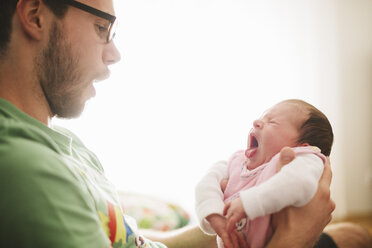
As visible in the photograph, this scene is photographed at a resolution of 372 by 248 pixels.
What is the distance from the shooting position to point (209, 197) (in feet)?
3.39

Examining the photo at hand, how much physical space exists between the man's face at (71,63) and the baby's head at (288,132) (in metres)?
0.61

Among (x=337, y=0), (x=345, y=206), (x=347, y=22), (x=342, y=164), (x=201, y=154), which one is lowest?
(x=345, y=206)

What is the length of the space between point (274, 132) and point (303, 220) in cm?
31

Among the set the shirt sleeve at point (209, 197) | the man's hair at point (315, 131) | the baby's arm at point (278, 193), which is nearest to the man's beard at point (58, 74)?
→ the shirt sleeve at point (209, 197)

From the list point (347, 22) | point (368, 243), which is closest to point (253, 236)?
point (368, 243)

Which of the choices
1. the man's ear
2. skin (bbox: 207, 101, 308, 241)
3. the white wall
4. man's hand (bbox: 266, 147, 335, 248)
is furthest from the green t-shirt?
the white wall

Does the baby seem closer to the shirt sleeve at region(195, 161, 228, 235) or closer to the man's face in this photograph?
the shirt sleeve at region(195, 161, 228, 235)

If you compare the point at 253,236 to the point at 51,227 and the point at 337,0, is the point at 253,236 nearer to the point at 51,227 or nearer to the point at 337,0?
the point at 51,227

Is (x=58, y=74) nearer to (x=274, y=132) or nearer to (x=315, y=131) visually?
(x=274, y=132)

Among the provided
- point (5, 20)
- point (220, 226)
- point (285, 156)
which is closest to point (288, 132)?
point (285, 156)

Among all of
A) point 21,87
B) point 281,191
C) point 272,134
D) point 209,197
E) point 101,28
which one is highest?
point 101,28

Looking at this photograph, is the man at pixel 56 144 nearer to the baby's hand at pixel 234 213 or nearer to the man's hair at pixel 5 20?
the man's hair at pixel 5 20

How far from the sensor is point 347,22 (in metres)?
3.32

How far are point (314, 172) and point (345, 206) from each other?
2740 mm
